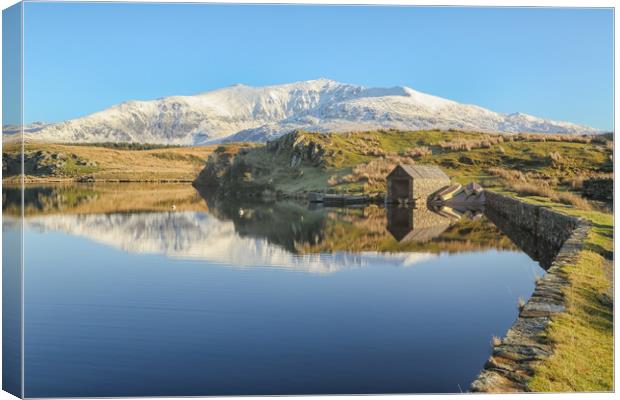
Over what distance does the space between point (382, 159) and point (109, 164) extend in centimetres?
7235

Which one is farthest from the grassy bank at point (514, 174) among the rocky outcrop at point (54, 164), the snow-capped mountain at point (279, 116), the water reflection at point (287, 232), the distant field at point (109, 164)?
the distant field at point (109, 164)

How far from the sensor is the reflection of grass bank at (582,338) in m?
6.78

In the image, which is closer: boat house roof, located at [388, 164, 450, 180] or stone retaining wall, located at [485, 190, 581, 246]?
stone retaining wall, located at [485, 190, 581, 246]

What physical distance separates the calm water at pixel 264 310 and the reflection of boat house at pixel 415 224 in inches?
19.2

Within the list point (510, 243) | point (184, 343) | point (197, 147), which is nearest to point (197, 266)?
point (184, 343)

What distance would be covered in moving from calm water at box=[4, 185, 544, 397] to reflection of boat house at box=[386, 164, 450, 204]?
20801 millimetres

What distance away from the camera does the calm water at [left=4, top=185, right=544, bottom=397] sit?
838 cm

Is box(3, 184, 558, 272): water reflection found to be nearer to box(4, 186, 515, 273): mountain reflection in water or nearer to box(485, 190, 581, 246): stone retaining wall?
box(4, 186, 515, 273): mountain reflection in water

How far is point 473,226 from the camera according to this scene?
30000mm

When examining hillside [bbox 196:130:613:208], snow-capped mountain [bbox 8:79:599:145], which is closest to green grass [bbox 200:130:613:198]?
hillside [bbox 196:130:613:208]

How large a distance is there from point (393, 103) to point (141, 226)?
1229cm

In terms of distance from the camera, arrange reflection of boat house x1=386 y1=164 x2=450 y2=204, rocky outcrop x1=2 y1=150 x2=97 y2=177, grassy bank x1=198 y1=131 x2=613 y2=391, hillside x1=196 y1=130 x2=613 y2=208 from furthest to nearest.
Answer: rocky outcrop x1=2 y1=150 x2=97 y2=177 < hillside x1=196 y1=130 x2=613 y2=208 < reflection of boat house x1=386 y1=164 x2=450 y2=204 < grassy bank x1=198 y1=131 x2=613 y2=391

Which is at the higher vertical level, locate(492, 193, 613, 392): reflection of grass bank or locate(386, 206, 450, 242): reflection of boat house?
locate(492, 193, 613, 392): reflection of grass bank

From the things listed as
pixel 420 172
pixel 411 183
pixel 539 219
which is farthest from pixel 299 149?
pixel 539 219
